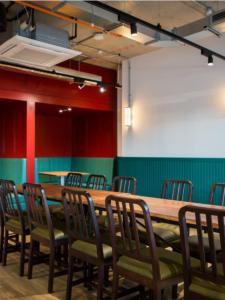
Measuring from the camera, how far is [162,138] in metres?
6.61

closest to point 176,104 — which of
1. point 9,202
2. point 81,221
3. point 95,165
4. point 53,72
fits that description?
point 53,72

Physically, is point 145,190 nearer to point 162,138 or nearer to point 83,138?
point 162,138

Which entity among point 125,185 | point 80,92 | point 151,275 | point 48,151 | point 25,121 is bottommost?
point 151,275

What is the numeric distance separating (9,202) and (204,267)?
260 cm

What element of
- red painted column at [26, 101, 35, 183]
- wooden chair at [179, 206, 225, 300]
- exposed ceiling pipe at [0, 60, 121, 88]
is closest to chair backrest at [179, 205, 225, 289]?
wooden chair at [179, 206, 225, 300]

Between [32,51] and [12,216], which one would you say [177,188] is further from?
[32,51]

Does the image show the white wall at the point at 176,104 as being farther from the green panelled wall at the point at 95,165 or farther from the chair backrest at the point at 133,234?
the chair backrest at the point at 133,234

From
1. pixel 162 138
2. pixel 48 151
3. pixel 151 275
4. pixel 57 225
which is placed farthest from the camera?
pixel 48 151

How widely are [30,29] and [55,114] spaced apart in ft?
17.3

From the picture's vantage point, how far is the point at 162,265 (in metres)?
2.20

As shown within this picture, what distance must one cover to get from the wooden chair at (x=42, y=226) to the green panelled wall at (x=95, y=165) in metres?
4.67

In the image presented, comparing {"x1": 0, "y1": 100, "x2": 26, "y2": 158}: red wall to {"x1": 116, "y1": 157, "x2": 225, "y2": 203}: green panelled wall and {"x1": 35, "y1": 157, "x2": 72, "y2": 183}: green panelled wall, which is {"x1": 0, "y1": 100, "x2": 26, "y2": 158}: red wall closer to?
{"x1": 35, "y1": 157, "x2": 72, "y2": 183}: green panelled wall

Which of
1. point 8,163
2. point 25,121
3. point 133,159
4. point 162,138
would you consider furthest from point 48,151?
point 162,138

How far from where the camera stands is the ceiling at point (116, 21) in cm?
384
